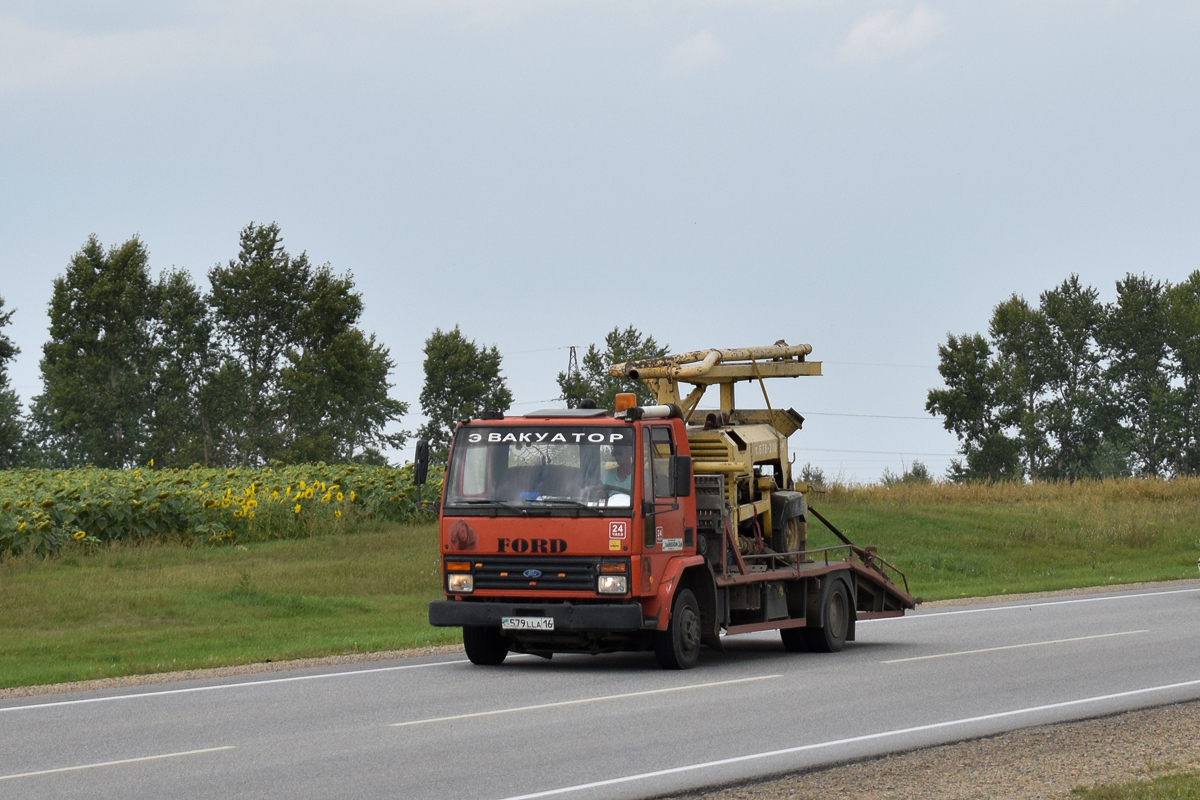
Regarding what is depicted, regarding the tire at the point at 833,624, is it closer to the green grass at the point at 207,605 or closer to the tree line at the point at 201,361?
the green grass at the point at 207,605

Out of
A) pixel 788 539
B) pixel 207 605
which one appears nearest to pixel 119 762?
pixel 788 539

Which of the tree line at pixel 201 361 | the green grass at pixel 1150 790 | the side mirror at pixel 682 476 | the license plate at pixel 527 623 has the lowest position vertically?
the green grass at pixel 1150 790

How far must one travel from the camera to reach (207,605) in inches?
902

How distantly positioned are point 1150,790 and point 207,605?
54.9 ft

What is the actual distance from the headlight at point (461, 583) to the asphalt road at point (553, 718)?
2.86 ft

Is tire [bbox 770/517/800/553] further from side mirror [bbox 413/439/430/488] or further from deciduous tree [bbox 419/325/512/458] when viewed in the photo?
deciduous tree [bbox 419/325/512/458]

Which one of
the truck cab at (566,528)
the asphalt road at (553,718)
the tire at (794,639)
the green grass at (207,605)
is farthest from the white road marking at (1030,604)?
the truck cab at (566,528)

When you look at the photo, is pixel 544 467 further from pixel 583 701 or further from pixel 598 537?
pixel 583 701

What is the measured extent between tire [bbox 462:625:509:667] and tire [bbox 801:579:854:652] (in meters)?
3.91

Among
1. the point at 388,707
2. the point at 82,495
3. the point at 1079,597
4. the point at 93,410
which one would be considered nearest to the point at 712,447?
the point at 388,707

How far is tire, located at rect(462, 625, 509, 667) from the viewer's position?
16281 millimetres

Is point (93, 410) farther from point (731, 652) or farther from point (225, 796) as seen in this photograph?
point (225, 796)

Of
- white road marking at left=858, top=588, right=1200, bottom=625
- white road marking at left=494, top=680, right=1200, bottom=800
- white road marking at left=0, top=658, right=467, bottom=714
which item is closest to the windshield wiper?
white road marking at left=0, top=658, right=467, bottom=714

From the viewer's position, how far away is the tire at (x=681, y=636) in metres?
15.6
